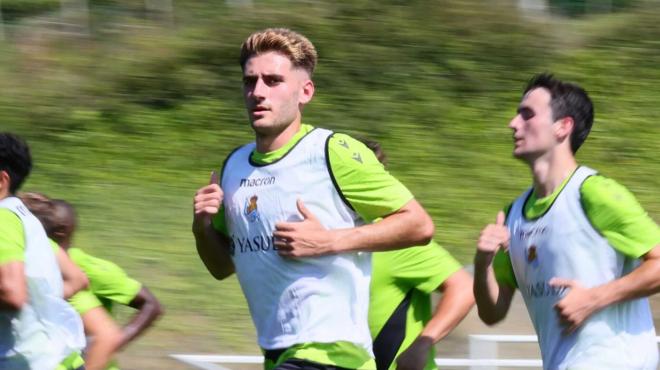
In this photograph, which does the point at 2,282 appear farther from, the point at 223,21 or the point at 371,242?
the point at 223,21

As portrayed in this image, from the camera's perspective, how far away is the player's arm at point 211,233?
4703mm

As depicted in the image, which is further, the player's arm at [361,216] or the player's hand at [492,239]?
the player's hand at [492,239]

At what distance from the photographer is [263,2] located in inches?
488

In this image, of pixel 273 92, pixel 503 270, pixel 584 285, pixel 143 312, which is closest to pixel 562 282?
pixel 584 285

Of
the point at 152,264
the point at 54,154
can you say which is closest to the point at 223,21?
the point at 54,154

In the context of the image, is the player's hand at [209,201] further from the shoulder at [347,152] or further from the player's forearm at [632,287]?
the player's forearm at [632,287]

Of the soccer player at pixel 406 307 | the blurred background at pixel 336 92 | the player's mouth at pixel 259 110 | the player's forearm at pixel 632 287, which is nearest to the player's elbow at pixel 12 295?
the player's mouth at pixel 259 110

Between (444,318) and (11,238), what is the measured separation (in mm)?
1750

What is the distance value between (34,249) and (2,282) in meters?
0.22

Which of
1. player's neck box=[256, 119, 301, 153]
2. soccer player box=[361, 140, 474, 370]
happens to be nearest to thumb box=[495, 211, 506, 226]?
soccer player box=[361, 140, 474, 370]

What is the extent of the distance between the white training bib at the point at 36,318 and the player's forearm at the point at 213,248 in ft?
1.73

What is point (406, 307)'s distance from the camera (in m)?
5.43

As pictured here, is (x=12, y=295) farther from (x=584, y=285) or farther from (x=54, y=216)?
(x=584, y=285)

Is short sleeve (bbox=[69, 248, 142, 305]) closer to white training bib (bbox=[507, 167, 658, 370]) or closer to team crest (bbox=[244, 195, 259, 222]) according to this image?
team crest (bbox=[244, 195, 259, 222])
